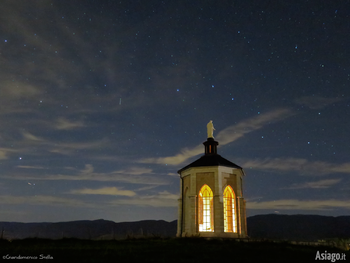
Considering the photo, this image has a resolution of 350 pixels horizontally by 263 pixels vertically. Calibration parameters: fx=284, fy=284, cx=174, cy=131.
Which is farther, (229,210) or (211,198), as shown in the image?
(229,210)

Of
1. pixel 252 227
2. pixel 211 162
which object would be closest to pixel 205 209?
pixel 211 162

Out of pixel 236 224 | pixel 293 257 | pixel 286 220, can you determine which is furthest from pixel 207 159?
pixel 286 220

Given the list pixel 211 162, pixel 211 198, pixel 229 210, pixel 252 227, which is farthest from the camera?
pixel 252 227

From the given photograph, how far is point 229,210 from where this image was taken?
26891 mm

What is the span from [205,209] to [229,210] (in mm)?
2280

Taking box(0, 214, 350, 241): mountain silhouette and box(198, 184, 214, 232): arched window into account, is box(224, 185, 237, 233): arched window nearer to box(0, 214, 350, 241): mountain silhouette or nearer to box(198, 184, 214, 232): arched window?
box(198, 184, 214, 232): arched window

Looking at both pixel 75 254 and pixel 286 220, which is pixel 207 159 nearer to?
pixel 75 254

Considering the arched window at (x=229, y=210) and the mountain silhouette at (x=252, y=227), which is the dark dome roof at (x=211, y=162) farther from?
the mountain silhouette at (x=252, y=227)

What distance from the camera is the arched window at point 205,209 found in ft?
87.2

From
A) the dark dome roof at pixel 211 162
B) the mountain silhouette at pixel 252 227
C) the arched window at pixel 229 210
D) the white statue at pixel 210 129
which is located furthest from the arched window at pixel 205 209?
the mountain silhouette at pixel 252 227

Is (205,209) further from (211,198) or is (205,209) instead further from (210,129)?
(210,129)

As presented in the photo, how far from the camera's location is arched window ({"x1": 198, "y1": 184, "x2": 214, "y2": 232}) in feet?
87.2

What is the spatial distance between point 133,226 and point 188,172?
390 feet

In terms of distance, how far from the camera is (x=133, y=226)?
449 feet
